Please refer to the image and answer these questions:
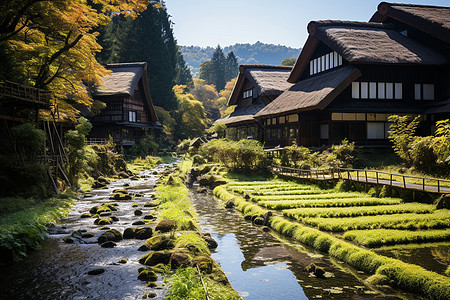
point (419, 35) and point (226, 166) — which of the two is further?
point (419, 35)

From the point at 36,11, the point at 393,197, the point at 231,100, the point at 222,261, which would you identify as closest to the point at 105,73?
the point at 36,11

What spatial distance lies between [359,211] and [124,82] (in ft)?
105

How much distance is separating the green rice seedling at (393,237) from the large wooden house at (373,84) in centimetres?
1355

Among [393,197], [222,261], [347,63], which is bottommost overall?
[222,261]

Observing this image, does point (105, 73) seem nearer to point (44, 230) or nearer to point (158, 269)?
point (44, 230)

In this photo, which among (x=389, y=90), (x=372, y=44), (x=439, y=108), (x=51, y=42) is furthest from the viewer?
(x=372, y=44)

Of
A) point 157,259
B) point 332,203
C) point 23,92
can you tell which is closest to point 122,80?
point 23,92

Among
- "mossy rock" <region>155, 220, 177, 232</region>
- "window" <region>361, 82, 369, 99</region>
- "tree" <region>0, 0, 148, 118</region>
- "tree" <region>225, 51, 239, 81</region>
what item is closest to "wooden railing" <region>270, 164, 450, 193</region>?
"mossy rock" <region>155, 220, 177, 232</region>

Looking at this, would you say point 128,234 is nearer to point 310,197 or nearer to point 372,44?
point 310,197

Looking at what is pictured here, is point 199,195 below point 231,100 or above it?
below

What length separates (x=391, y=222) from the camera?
980 centimetres

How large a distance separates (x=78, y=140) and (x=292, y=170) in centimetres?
1278

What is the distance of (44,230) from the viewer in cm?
1055

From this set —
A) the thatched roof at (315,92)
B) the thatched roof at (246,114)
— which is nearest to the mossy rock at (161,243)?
A: the thatched roof at (315,92)
